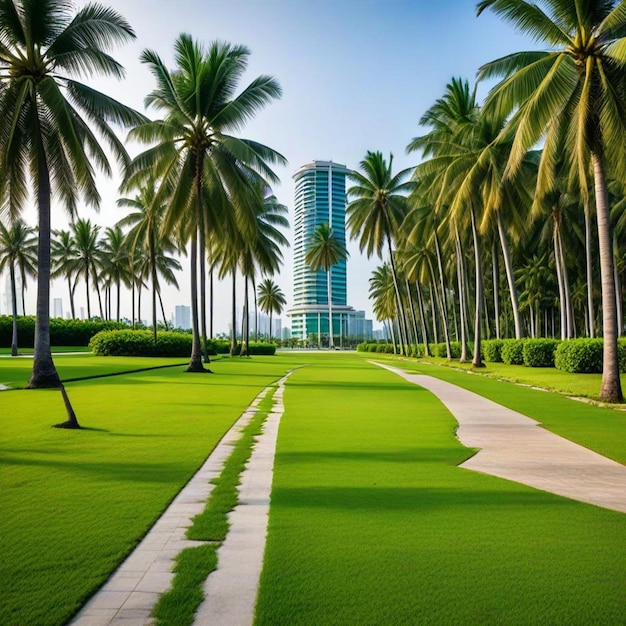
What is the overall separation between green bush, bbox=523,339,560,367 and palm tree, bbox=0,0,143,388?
20.9 metres

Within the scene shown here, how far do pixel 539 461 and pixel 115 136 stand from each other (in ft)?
57.6

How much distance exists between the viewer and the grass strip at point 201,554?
11.0 ft

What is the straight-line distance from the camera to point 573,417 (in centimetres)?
1219

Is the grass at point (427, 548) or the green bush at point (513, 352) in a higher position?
the green bush at point (513, 352)

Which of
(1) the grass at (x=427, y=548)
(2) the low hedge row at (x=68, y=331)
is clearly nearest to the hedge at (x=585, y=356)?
(1) the grass at (x=427, y=548)

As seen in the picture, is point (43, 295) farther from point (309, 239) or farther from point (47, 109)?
point (309, 239)

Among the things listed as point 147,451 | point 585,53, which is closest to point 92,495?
point 147,451

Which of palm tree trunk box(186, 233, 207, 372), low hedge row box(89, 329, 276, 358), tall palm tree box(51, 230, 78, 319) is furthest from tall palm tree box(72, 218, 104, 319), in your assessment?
palm tree trunk box(186, 233, 207, 372)

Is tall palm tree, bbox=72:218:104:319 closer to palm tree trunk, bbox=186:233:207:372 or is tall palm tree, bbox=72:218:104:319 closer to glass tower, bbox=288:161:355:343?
palm tree trunk, bbox=186:233:207:372

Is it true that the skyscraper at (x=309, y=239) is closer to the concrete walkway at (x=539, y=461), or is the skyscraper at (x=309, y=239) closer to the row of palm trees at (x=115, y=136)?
the row of palm trees at (x=115, y=136)

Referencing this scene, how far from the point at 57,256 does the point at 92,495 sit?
215 feet

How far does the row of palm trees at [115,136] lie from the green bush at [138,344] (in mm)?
6700

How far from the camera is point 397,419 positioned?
1178cm

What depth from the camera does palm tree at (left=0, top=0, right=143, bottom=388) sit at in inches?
677
